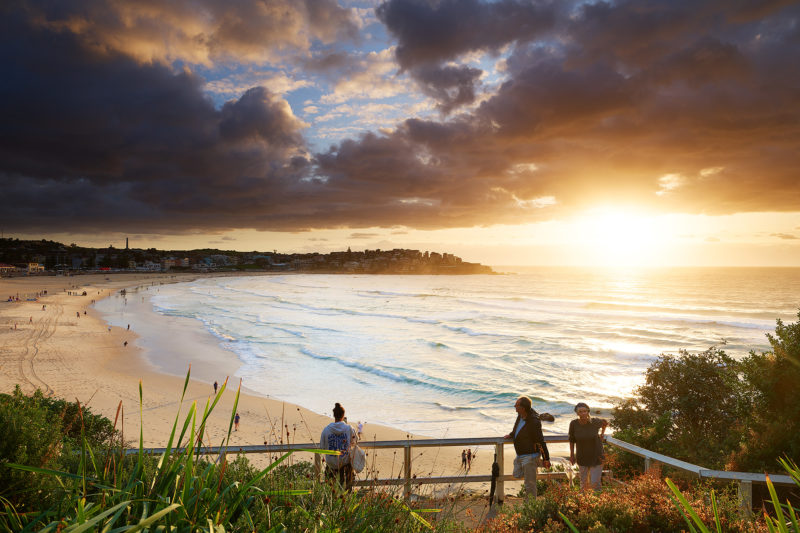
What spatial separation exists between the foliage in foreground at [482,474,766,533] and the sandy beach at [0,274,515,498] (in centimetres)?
436

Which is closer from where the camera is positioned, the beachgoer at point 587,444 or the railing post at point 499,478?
the railing post at point 499,478

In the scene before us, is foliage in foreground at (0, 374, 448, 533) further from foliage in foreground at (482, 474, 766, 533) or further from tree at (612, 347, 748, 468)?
tree at (612, 347, 748, 468)

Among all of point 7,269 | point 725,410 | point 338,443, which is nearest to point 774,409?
point 725,410

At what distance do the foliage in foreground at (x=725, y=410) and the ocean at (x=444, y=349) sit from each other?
7.40m

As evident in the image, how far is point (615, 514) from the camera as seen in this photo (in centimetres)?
380

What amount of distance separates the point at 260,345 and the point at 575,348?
23556 mm

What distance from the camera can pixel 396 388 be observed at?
78.9ft

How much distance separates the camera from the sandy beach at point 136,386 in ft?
52.2

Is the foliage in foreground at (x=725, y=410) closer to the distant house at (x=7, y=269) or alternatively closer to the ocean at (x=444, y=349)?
the ocean at (x=444, y=349)

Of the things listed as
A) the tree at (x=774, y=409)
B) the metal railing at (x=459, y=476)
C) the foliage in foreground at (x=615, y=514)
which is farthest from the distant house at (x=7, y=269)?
the tree at (x=774, y=409)

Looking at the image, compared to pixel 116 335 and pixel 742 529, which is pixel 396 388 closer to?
pixel 742 529

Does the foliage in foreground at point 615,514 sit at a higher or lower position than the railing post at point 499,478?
higher

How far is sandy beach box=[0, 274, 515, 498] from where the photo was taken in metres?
15.9

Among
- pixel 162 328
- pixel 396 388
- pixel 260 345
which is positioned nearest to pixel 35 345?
pixel 162 328
